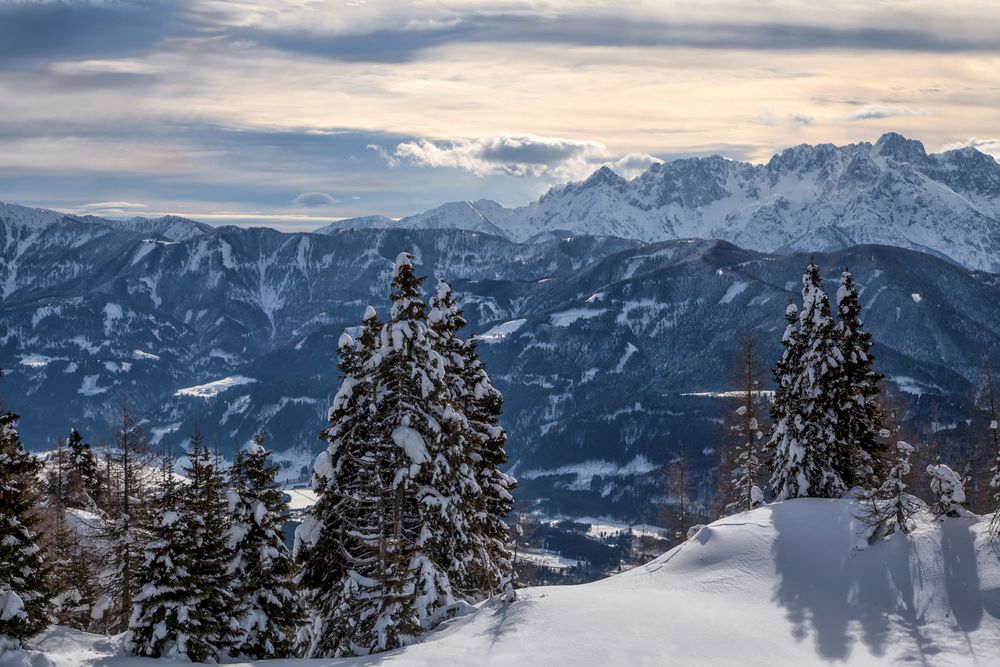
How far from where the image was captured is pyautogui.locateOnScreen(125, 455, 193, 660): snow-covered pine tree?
1037 inches

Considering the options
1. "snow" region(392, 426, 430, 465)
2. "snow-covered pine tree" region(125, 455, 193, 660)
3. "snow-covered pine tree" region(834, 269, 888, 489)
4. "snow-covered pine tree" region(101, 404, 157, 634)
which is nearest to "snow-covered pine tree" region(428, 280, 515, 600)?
"snow" region(392, 426, 430, 465)

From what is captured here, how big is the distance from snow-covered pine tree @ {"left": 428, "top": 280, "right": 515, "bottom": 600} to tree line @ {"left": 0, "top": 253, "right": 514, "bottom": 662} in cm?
11

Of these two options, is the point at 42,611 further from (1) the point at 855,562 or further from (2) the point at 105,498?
(2) the point at 105,498

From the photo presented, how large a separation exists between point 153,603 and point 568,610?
12663 millimetres

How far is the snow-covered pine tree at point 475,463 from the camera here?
3041cm

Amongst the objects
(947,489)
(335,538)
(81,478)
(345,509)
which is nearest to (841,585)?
(947,489)

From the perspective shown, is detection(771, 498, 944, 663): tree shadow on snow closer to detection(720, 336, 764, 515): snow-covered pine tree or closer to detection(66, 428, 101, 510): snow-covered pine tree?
detection(720, 336, 764, 515): snow-covered pine tree

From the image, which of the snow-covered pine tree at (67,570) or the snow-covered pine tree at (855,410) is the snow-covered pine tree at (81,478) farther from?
the snow-covered pine tree at (855,410)

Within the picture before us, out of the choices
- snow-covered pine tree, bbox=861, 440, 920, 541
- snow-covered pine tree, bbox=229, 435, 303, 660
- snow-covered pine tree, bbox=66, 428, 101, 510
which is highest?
snow-covered pine tree, bbox=861, 440, 920, 541

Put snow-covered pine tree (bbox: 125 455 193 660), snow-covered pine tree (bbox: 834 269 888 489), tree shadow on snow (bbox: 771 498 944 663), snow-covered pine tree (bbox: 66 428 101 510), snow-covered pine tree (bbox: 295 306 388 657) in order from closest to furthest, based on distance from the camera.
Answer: tree shadow on snow (bbox: 771 498 944 663) → snow-covered pine tree (bbox: 125 455 193 660) → snow-covered pine tree (bbox: 295 306 388 657) → snow-covered pine tree (bbox: 834 269 888 489) → snow-covered pine tree (bbox: 66 428 101 510)

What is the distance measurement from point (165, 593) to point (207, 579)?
145 centimetres

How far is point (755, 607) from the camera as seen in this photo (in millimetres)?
26609

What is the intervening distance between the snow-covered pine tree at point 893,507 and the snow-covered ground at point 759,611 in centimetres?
56

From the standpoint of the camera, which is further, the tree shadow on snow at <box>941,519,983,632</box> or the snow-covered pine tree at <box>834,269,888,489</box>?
the snow-covered pine tree at <box>834,269,888,489</box>
